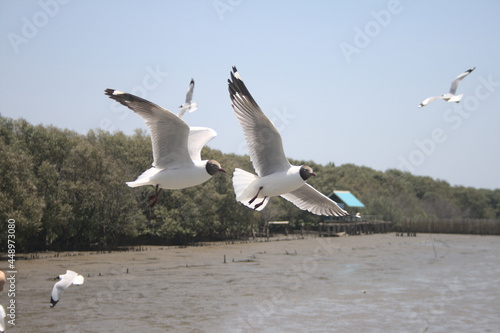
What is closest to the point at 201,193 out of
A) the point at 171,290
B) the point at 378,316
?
the point at 171,290

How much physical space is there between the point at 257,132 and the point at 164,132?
1409mm

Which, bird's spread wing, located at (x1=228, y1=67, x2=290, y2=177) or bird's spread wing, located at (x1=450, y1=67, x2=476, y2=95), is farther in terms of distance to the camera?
bird's spread wing, located at (x1=450, y1=67, x2=476, y2=95)

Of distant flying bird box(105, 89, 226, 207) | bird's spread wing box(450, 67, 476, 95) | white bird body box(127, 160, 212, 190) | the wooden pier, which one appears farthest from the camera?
the wooden pier

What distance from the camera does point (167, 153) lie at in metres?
8.85

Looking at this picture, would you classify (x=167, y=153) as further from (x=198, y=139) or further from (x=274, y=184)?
(x=274, y=184)

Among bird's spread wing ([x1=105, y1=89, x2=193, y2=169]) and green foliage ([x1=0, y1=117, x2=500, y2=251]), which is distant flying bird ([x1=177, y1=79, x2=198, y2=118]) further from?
green foliage ([x1=0, y1=117, x2=500, y2=251])

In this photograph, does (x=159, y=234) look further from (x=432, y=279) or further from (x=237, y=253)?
(x=432, y=279)

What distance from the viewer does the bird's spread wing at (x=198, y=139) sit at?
978 centimetres

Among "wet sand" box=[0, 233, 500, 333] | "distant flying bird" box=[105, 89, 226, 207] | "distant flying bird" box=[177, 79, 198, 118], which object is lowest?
"wet sand" box=[0, 233, 500, 333]

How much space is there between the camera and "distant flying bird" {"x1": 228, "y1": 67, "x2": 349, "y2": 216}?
8.59 meters

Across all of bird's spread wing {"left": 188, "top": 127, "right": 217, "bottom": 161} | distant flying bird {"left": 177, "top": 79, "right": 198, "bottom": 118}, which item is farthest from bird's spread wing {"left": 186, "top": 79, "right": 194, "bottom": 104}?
bird's spread wing {"left": 188, "top": 127, "right": 217, "bottom": 161}

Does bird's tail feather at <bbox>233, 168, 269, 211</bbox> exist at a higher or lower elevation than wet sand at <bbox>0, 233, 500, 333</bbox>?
higher

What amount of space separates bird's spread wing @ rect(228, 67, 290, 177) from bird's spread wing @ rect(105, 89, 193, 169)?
0.89 meters

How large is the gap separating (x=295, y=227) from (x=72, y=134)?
39169 millimetres
